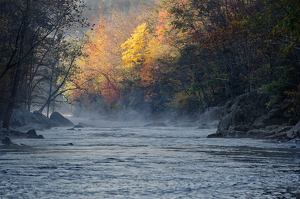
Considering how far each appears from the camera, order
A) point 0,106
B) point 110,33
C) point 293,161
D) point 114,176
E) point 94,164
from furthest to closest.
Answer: point 110,33
point 0,106
point 293,161
point 94,164
point 114,176

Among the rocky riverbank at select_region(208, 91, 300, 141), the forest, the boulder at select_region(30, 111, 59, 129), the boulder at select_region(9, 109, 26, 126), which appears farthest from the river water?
the boulder at select_region(30, 111, 59, 129)

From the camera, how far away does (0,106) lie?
22594mm

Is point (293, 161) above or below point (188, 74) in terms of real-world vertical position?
below

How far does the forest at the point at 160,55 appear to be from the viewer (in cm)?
1530

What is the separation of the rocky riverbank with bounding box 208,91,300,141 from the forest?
2.11 ft

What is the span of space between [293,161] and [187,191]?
4.02m

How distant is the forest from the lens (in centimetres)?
1530

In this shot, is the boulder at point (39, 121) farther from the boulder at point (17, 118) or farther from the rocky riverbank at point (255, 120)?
the rocky riverbank at point (255, 120)

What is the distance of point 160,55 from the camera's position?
34906mm

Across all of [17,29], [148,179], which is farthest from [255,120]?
[17,29]

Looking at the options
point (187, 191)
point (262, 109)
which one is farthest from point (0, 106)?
point (187, 191)

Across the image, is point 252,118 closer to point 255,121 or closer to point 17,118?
point 255,121

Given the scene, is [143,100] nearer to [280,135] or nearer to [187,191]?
[280,135]

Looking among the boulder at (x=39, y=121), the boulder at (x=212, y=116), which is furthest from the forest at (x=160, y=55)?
the boulder at (x=212, y=116)
